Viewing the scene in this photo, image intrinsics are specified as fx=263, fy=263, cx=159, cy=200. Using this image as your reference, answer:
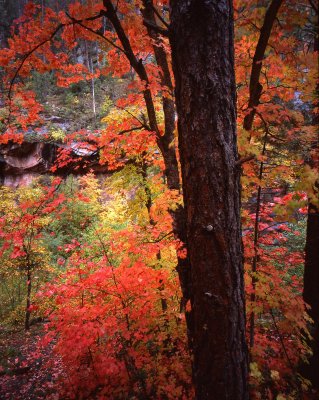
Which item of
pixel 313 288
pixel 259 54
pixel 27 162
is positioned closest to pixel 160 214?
pixel 313 288

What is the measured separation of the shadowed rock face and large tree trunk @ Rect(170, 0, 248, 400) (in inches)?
640

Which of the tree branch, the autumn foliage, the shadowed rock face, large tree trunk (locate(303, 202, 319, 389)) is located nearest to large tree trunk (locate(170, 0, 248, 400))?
the autumn foliage

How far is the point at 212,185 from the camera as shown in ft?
6.68

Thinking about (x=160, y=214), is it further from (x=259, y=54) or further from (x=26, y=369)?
(x=26, y=369)

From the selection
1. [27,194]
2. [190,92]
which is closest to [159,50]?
→ [190,92]

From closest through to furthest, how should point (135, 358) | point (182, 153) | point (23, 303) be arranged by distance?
point (182, 153) < point (135, 358) < point (23, 303)

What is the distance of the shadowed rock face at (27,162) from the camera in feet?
57.7

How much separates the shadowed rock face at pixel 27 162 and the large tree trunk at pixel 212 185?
16247 millimetres

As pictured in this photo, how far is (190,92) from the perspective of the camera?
80.0 inches

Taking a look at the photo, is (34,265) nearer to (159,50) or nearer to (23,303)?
(23,303)

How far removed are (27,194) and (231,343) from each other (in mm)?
15349

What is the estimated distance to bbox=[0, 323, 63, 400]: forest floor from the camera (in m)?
5.59

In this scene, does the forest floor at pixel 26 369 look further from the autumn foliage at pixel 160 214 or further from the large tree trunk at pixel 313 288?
the large tree trunk at pixel 313 288

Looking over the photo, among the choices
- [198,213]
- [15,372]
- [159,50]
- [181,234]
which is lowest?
[15,372]
